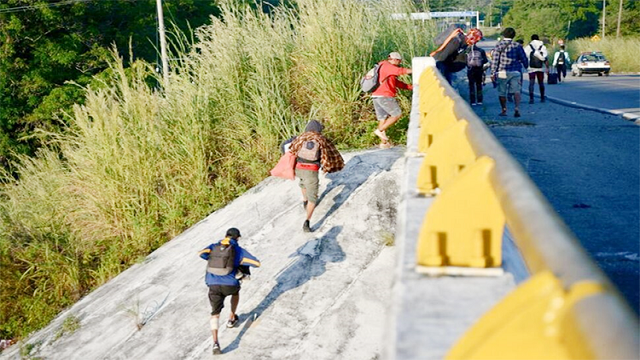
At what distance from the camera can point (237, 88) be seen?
1105 centimetres

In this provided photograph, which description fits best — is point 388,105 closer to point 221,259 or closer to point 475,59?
point 475,59

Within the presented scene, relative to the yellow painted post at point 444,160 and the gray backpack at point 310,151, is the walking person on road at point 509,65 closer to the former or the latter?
the gray backpack at point 310,151

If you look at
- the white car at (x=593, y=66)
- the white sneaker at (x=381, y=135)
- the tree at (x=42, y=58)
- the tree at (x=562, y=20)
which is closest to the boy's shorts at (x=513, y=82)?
the white sneaker at (x=381, y=135)

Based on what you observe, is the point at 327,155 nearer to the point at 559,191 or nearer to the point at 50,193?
the point at 559,191

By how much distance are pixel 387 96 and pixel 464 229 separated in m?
7.86

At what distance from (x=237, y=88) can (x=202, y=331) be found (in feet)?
16.5

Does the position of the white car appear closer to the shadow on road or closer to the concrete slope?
the concrete slope

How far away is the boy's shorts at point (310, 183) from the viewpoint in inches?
315

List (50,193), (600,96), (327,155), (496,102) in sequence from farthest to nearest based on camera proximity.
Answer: (600,96) → (496,102) → (50,193) → (327,155)

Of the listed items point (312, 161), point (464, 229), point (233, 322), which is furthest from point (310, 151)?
point (464, 229)

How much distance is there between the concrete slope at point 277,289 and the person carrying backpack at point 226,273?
202 millimetres

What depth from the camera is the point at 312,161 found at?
26.8ft

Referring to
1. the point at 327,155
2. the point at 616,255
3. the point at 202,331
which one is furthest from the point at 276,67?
the point at 616,255

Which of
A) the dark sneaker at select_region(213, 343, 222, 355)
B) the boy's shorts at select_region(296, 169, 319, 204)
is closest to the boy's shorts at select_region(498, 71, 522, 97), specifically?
the boy's shorts at select_region(296, 169, 319, 204)
